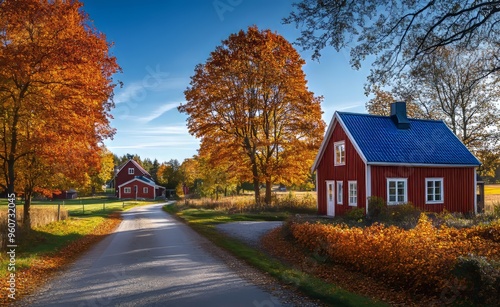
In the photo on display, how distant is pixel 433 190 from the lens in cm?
2522

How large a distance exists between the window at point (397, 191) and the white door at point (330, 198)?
4104 mm

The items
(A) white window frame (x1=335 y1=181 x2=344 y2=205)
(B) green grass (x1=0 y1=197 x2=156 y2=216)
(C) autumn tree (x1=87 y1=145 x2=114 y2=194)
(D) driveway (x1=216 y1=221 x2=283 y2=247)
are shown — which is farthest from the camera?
(B) green grass (x1=0 y1=197 x2=156 y2=216)

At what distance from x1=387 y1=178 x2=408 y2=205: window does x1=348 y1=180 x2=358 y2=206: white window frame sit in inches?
75.3

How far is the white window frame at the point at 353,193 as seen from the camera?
79.6 feet

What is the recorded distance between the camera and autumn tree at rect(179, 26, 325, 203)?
29.7 m

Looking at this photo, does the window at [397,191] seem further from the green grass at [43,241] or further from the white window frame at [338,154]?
the green grass at [43,241]

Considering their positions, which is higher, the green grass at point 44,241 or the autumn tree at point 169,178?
the autumn tree at point 169,178

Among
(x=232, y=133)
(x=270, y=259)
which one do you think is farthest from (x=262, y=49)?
(x=270, y=259)

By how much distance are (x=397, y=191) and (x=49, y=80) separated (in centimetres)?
2004

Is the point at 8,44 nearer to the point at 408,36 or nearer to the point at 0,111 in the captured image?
the point at 0,111

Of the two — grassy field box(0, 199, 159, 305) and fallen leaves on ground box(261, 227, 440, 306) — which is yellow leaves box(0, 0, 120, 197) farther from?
fallen leaves on ground box(261, 227, 440, 306)

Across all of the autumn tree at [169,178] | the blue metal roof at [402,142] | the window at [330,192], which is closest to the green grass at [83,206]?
the autumn tree at [169,178]

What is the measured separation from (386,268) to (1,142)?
15237mm

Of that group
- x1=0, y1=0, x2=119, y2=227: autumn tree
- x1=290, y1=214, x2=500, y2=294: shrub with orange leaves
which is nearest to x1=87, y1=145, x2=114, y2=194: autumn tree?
x1=0, y1=0, x2=119, y2=227: autumn tree
